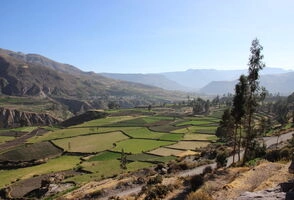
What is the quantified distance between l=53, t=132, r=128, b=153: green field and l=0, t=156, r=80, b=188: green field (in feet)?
28.9

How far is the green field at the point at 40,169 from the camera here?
7325 cm

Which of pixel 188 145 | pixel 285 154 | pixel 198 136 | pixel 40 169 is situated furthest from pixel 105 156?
pixel 285 154

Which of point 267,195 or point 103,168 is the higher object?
point 267,195

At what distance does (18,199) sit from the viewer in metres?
55.6

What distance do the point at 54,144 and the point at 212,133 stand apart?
182ft

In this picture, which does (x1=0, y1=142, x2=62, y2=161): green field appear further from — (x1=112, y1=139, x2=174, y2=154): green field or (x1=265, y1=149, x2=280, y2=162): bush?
(x1=265, y1=149, x2=280, y2=162): bush

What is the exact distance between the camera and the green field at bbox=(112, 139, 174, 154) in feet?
297

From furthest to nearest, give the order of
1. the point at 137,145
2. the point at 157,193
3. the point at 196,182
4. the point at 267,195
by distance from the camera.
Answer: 1. the point at 137,145
2. the point at 157,193
3. the point at 196,182
4. the point at 267,195

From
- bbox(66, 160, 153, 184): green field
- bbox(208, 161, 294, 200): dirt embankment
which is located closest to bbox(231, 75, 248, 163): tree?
bbox(208, 161, 294, 200): dirt embankment

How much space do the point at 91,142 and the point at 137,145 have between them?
1956 centimetres

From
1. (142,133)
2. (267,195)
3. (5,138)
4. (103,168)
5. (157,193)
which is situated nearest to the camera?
(267,195)

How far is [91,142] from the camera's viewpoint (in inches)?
4220

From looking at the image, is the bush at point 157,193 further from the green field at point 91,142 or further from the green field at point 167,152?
the green field at point 91,142

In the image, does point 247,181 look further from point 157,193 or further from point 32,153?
point 32,153
